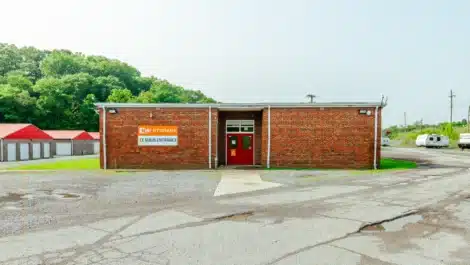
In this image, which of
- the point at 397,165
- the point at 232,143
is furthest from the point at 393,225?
the point at 397,165

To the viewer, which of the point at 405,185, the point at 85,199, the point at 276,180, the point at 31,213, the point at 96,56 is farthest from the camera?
the point at 96,56

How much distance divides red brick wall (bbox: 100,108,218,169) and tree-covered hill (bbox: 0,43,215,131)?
45161 mm

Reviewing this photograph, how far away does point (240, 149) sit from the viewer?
21938 millimetres

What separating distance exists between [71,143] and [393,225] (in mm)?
47171

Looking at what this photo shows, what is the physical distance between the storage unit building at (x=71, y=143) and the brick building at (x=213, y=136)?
2862 cm

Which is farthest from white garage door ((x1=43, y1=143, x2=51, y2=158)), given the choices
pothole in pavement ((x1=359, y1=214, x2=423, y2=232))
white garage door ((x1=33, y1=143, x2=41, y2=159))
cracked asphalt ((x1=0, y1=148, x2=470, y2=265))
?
pothole in pavement ((x1=359, y1=214, x2=423, y2=232))

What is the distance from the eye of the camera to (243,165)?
70.7 ft

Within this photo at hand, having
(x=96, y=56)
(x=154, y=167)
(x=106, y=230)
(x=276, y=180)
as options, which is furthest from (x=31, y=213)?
(x=96, y=56)

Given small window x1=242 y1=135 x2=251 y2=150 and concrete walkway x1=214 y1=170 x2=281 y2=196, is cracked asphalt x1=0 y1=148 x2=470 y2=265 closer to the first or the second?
concrete walkway x1=214 y1=170 x2=281 y2=196

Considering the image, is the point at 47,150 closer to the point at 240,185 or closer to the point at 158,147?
the point at 158,147

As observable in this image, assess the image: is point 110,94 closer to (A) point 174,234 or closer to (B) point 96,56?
(B) point 96,56

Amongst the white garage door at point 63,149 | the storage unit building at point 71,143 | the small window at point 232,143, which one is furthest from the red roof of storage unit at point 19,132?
the small window at point 232,143

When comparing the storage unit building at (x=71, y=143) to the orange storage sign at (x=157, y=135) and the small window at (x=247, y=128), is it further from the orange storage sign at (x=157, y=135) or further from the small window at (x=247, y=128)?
the small window at (x=247, y=128)

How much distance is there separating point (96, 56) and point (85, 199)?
90.9 meters
